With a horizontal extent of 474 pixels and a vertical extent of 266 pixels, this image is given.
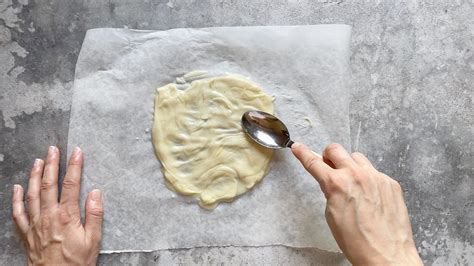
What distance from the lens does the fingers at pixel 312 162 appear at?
1083mm

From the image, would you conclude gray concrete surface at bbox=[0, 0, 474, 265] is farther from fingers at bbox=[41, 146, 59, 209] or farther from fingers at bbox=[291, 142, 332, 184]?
fingers at bbox=[291, 142, 332, 184]

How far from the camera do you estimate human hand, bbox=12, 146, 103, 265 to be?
1134mm

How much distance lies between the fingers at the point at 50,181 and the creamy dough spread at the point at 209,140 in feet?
0.81

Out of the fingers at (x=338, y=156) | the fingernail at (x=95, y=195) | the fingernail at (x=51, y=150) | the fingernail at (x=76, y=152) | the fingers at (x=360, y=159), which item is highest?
the fingers at (x=338, y=156)

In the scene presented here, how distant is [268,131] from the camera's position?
45.9 inches

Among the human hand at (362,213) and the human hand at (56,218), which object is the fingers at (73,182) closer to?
the human hand at (56,218)

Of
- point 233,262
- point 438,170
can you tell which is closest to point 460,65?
point 438,170

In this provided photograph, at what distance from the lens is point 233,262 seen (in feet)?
3.93

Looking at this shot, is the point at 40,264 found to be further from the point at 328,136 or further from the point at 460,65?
the point at 460,65

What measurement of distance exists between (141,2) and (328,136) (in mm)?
577

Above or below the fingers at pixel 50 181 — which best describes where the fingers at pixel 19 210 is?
below

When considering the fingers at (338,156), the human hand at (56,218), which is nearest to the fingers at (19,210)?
the human hand at (56,218)

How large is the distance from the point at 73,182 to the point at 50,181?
0.20ft

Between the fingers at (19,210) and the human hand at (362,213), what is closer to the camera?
the human hand at (362,213)
